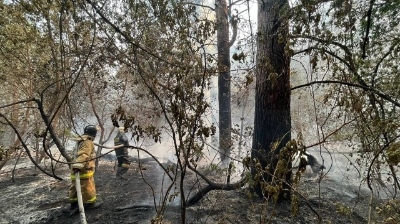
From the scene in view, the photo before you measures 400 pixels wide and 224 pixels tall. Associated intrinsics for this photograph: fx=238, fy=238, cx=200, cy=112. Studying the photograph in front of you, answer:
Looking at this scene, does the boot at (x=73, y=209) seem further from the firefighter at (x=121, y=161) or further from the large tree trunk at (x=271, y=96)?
the large tree trunk at (x=271, y=96)

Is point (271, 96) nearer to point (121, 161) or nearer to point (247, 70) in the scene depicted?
point (247, 70)

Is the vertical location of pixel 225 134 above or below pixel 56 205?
above

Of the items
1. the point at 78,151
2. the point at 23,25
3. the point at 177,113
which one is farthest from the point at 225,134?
the point at 23,25

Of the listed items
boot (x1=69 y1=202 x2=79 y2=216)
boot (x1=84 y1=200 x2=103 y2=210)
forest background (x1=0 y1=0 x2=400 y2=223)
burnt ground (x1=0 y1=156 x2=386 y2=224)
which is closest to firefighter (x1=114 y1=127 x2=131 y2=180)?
burnt ground (x1=0 y1=156 x2=386 y2=224)

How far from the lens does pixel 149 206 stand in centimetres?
529

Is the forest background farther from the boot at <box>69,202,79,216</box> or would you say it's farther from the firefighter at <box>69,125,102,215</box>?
the boot at <box>69,202,79,216</box>

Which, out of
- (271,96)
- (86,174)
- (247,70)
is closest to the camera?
(247,70)

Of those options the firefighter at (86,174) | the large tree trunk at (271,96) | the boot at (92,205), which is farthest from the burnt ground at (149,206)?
the large tree trunk at (271,96)

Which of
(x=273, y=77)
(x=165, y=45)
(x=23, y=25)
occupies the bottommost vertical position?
(x=273, y=77)

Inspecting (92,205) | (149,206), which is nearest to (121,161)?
(92,205)

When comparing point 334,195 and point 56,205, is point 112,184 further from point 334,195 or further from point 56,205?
point 334,195

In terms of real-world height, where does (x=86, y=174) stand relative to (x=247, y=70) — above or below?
below

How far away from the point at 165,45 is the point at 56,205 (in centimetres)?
447

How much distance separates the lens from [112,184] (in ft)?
23.9
